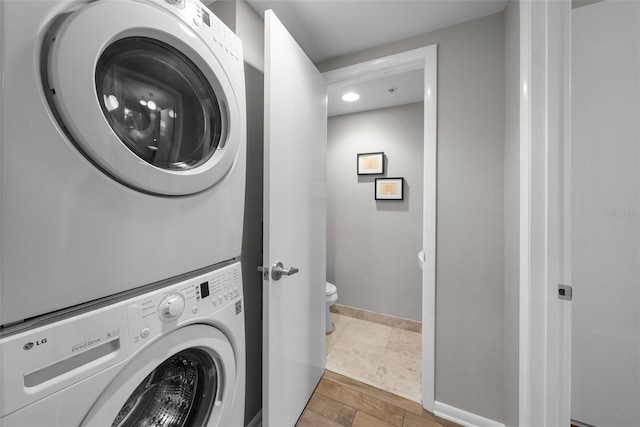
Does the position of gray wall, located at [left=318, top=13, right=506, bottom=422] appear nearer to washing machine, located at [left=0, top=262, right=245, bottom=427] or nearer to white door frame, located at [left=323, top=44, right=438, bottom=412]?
white door frame, located at [left=323, top=44, right=438, bottom=412]

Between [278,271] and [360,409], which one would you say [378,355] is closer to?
[360,409]

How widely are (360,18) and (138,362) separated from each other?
173 centimetres

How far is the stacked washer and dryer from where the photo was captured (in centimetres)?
39

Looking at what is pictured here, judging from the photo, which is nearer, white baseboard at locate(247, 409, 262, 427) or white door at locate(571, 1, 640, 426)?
white door at locate(571, 1, 640, 426)

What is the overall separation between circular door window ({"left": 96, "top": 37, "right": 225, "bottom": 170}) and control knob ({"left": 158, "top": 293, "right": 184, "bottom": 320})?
0.35 metres

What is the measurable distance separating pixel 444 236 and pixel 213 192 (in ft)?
4.12

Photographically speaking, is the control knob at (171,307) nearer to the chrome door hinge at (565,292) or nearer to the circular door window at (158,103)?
the circular door window at (158,103)

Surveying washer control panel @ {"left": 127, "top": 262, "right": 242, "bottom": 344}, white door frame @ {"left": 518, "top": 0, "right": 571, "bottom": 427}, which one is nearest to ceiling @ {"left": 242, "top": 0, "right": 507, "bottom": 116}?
white door frame @ {"left": 518, "top": 0, "right": 571, "bottom": 427}

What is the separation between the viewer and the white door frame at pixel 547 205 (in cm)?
82

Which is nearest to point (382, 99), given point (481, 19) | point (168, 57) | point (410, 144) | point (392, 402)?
point (410, 144)

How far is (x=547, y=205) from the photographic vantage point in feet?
2.80

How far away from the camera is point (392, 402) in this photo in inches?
56.6

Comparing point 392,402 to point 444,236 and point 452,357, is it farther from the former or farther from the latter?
point 444,236

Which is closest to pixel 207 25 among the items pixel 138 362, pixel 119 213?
pixel 119 213
